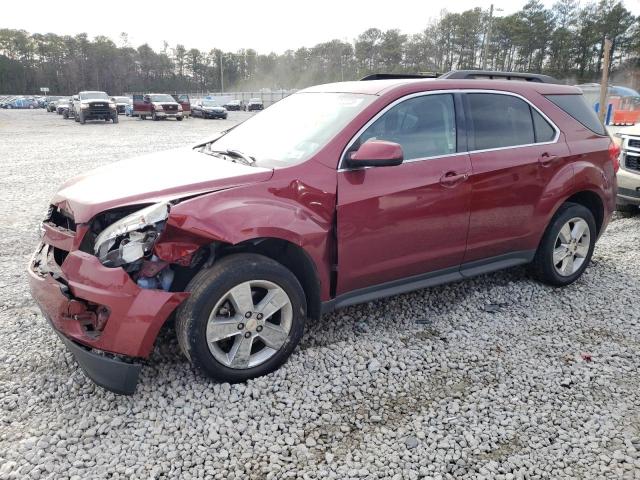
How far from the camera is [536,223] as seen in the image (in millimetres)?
4152

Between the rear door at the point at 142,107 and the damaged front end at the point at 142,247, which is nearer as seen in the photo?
the damaged front end at the point at 142,247

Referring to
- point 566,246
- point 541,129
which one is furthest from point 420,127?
point 566,246

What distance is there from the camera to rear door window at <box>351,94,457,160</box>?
11.1 ft

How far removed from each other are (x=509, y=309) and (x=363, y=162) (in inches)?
77.6

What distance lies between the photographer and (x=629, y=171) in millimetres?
6871

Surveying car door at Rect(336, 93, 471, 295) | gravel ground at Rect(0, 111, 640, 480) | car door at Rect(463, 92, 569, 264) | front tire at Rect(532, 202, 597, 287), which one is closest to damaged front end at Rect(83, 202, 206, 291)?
gravel ground at Rect(0, 111, 640, 480)

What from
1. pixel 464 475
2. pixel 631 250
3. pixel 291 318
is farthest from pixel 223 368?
pixel 631 250

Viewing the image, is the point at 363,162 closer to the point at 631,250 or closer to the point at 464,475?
the point at 464,475

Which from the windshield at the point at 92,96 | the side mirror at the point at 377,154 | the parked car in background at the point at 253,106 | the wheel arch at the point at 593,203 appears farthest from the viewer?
the parked car in background at the point at 253,106

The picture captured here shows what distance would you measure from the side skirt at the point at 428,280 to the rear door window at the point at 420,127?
0.90 meters

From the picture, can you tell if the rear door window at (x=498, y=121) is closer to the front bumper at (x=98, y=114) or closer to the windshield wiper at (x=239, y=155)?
the windshield wiper at (x=239, y=155)

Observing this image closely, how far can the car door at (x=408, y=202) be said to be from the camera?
320 centimetres

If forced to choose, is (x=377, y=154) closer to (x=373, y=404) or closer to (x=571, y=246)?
(x=373, y=404)

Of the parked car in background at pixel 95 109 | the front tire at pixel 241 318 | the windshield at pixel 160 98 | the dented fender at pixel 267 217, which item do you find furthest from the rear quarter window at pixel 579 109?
the windshield at pixel 160 98
